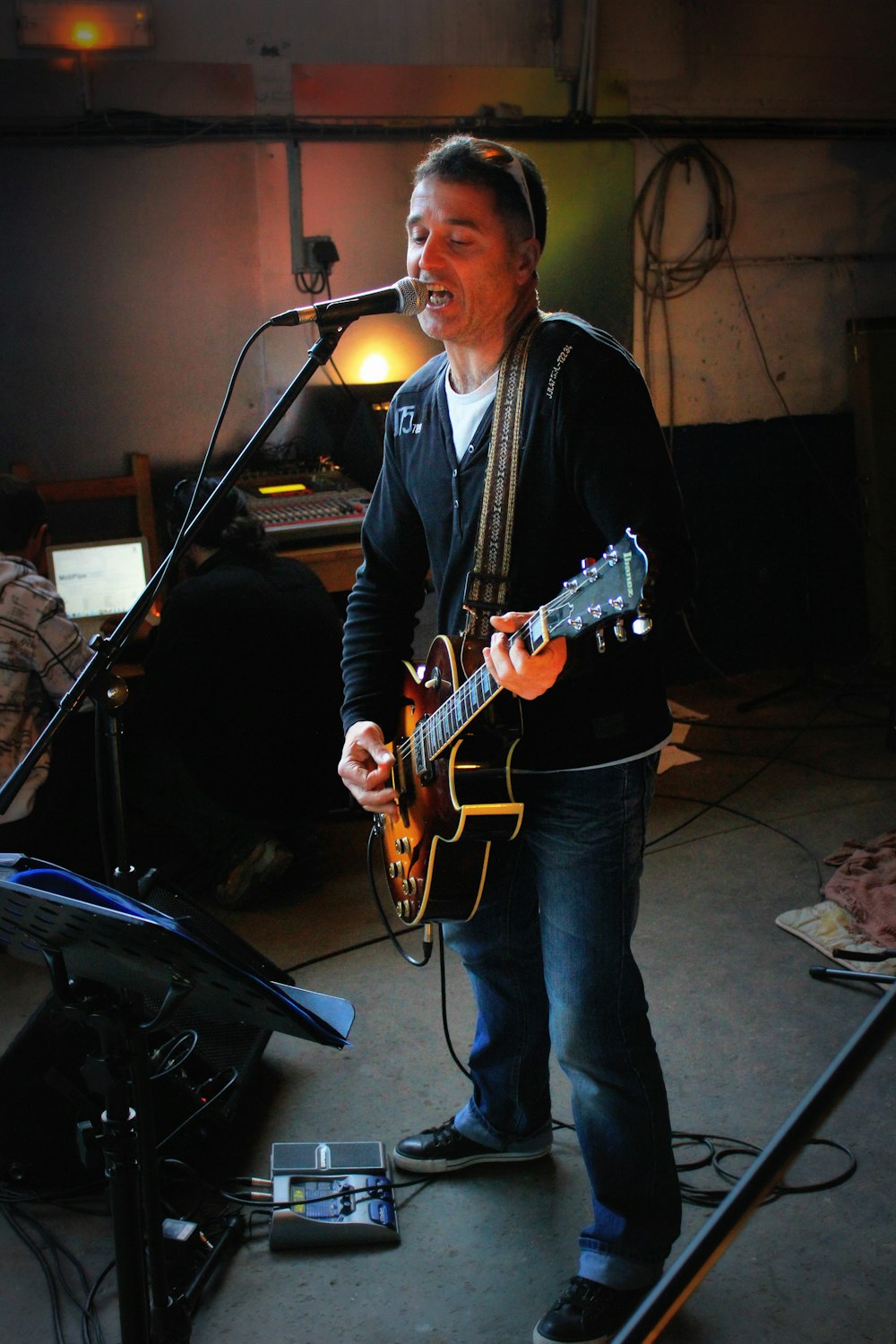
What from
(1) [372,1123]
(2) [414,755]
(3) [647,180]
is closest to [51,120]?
(3) [647,180]

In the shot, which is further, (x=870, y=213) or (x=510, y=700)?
(x=870, y=213)

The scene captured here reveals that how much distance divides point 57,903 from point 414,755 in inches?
32.4

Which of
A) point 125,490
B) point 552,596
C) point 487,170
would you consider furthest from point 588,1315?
point 125,490

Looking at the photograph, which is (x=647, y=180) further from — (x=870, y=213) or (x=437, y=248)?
(x=437, y=248)

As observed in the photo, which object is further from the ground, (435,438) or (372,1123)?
(435,438)

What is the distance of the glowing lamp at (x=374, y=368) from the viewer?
15.7 feet

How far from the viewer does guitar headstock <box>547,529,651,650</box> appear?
1.40 m

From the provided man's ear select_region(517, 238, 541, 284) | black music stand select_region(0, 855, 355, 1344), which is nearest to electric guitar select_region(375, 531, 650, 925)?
black music stand select_region(0, 855, 355, 1344)

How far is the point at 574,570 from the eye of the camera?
181cm

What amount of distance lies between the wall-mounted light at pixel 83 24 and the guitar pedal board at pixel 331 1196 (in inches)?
141

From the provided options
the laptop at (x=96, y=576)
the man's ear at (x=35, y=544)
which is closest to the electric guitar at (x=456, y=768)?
the man's ear at (x=35, y=544)

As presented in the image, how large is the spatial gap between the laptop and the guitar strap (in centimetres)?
251

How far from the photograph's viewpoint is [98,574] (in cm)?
416

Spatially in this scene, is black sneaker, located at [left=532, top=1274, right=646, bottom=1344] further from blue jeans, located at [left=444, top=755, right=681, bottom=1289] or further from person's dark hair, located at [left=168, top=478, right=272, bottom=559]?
person's dark hair, located at [left=168, top=478, right=272, bottom=559]
